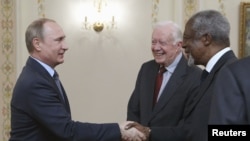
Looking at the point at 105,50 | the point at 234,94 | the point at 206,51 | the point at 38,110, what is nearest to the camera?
the point at 234,94

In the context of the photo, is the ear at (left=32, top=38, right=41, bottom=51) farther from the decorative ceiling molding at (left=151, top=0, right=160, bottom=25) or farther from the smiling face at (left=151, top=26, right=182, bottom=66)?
the decorative ceiling molding at (left=151, top=0, right=160, bottom=25)

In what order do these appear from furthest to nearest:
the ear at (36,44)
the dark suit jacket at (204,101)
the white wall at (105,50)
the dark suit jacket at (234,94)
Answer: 1. the white wall at (105,50)
2. the ear at (36,44)
3. the dark suit jacket at (204,101)
4. the dark suit jacket at (234,94)

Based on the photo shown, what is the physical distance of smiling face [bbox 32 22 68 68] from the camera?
2758 mm

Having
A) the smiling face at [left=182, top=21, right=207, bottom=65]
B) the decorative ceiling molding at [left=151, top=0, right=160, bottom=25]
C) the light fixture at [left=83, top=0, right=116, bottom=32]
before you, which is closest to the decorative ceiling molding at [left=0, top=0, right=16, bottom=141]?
the light fixture at [left=83, top=0, right=116, bottom=32]

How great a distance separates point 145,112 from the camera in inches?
117

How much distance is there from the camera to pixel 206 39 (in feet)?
7.27

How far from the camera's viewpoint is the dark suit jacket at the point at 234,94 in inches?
61.9

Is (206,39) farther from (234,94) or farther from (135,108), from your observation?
(135,108)

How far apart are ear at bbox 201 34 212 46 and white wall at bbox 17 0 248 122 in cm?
288

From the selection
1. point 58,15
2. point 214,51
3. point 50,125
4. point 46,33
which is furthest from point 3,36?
point 214,51

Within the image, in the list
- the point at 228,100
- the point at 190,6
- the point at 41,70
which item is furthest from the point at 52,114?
the point at 190,6

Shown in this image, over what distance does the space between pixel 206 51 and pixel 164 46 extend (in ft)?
2.79

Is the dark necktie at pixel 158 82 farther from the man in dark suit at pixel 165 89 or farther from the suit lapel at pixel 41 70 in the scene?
the suit lapel at pixel 41 70

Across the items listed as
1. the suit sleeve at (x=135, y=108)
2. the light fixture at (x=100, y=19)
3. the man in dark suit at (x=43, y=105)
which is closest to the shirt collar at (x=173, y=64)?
the suit sleeve at (x=135, y=108)
